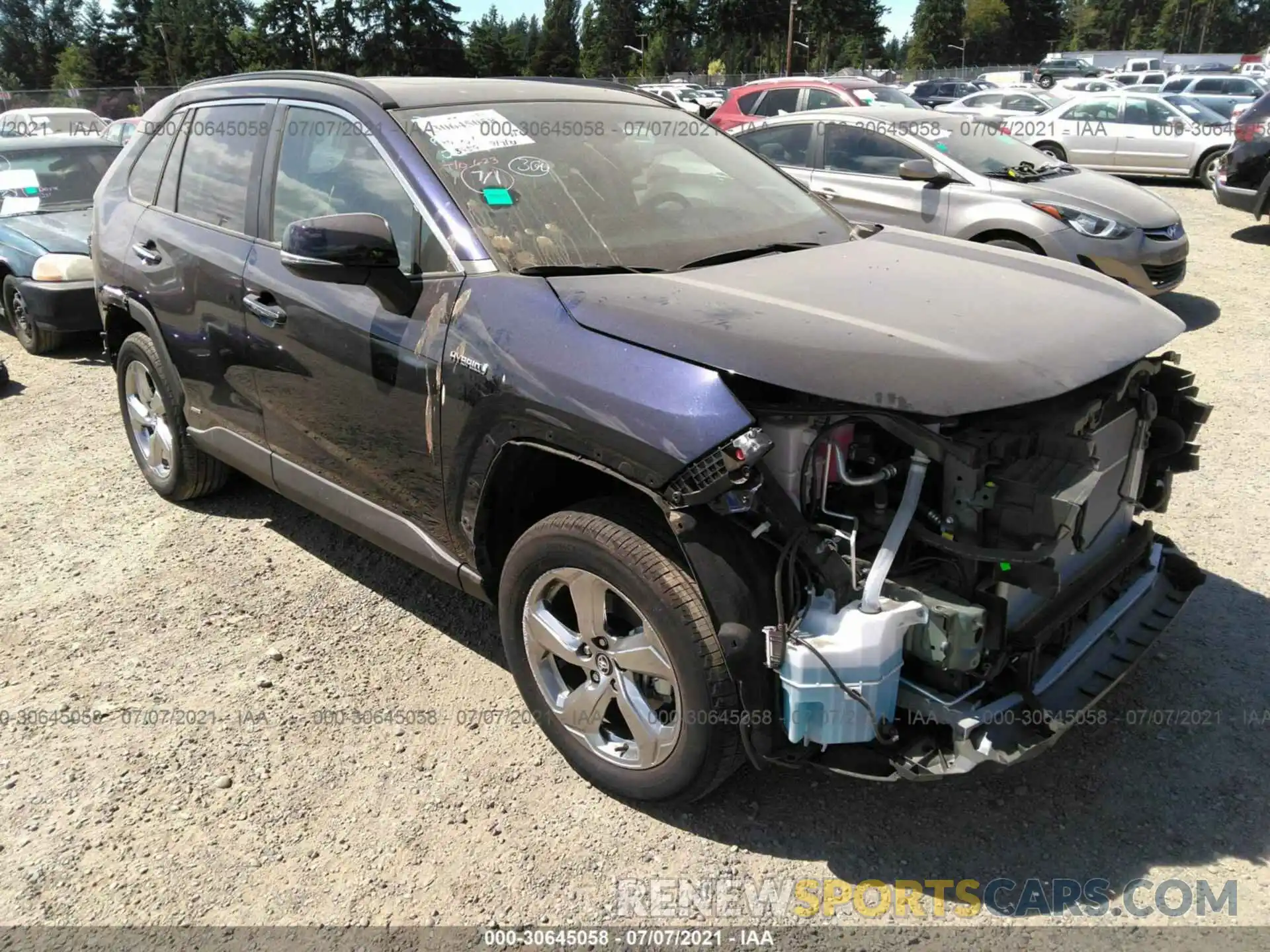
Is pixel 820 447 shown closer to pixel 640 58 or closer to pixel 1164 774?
pixel 1164 774

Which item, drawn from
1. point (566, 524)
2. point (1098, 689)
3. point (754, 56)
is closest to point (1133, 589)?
point (1098, 689)

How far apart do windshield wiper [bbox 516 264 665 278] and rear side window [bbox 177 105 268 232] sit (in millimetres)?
1562

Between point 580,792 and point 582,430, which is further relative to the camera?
point 580,792

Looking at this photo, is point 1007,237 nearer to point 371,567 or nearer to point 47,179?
point 371,567

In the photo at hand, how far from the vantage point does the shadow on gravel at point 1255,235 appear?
11.0 metres

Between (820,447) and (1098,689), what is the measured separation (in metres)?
1.07

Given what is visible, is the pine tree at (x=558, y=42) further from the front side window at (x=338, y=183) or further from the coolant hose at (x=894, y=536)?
the coolant hose at (x=894, y=536)

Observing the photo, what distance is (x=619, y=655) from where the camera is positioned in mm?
2592

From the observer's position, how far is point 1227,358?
6.70 metres

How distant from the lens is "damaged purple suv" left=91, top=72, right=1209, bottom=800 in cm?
227

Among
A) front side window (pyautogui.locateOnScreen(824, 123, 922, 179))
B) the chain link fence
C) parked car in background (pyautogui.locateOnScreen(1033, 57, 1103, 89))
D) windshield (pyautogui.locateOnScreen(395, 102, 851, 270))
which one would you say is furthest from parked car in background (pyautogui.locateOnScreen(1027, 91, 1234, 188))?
the chain link fence

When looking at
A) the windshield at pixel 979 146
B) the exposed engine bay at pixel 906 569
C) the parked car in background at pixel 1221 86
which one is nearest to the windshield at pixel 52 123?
the windshield at pixel 979 146

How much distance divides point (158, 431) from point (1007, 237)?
6413mm

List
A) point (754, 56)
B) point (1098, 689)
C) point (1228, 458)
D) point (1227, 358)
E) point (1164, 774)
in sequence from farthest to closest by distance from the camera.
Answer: point (754, 56)
point (1227, 358)
point (1228, 458)
point (1164, 774)
point (1098, 689)
